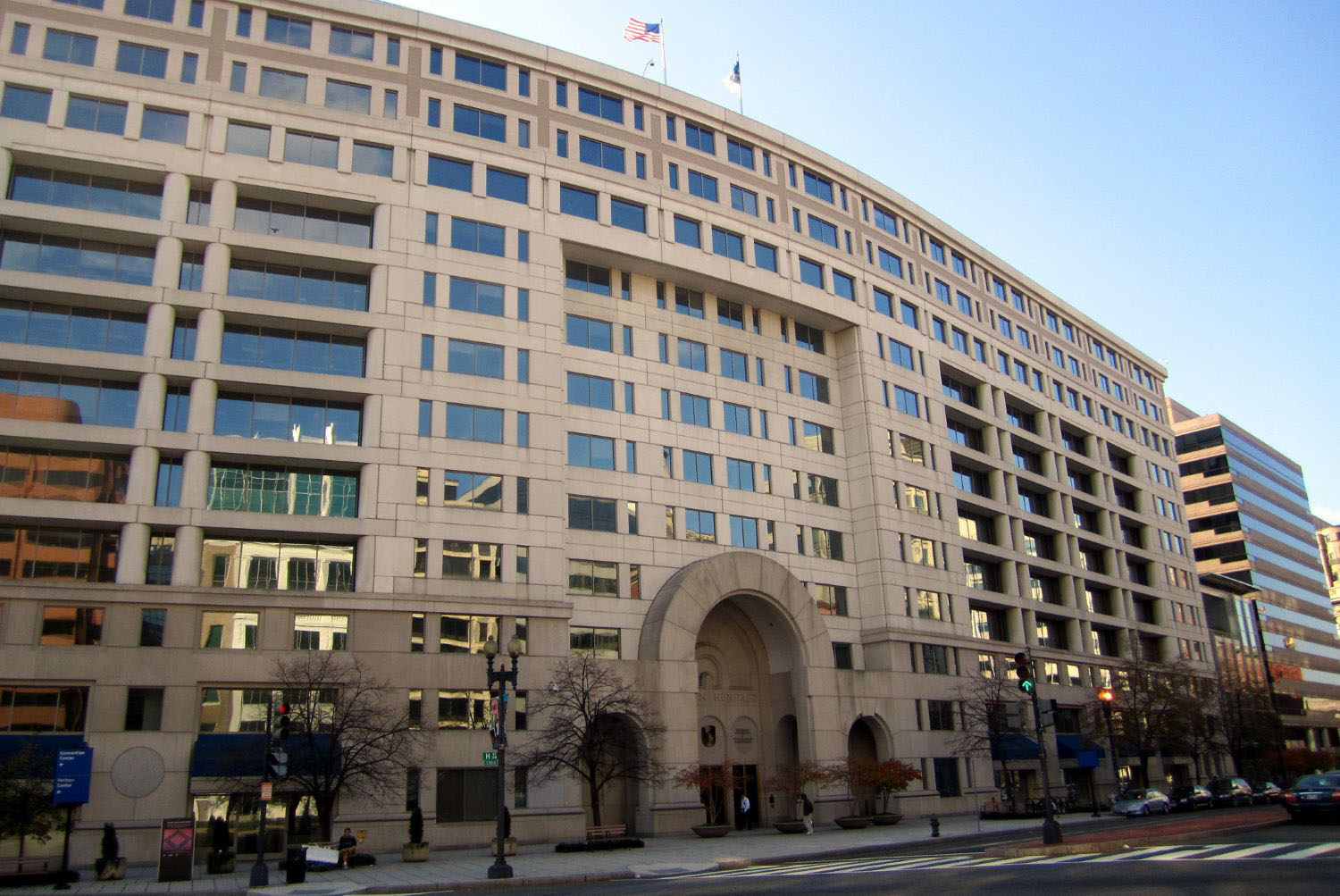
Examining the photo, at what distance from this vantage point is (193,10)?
4738cm

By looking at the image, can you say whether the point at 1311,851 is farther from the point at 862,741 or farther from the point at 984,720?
the point at 984,720

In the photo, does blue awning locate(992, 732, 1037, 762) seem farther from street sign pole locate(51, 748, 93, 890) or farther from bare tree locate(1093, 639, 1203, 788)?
street sign pole locate(51, 748, 93, 890)

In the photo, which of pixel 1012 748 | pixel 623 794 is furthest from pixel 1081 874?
pixel 1012 748

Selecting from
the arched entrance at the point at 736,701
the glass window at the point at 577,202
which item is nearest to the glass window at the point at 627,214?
the glass window at the point at 577,202

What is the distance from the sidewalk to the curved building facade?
4.90 metres

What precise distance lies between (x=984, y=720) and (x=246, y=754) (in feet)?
136

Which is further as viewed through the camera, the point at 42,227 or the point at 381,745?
Answer: the point at 42,227

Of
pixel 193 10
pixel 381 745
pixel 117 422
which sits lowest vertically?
pixel 381 745

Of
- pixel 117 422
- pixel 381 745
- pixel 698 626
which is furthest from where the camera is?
pixel 698 626

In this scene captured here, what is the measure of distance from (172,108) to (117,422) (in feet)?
47.6

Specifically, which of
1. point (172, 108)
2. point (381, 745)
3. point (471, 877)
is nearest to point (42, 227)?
point (172, 108)

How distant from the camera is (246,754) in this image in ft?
126

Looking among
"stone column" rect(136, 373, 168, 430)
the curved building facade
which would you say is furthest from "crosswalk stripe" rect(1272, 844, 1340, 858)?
"stone column" rect(136, 373, 168, 430)

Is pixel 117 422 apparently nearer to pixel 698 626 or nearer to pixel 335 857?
pixel 335 857
